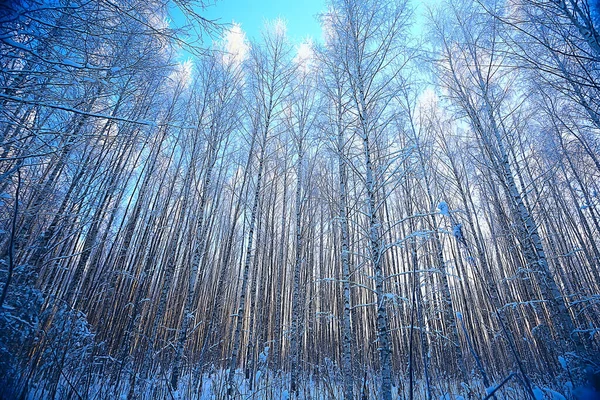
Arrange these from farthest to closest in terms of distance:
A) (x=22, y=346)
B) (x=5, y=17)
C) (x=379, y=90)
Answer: (x=379, y=90), (x=22, y=346), (x=5, y=17)

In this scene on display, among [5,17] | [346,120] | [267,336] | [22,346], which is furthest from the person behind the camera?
[267,336]

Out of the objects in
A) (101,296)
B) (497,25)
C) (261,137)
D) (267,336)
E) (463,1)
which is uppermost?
(463,1)

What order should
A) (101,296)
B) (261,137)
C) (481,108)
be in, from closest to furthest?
(101,296) → (481,108) → (261,137)

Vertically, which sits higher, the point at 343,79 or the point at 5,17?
the point at 343,79

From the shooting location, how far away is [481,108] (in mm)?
5922

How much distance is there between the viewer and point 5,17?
1710 mm

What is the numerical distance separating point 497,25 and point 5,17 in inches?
292

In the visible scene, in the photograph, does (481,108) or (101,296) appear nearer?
(101,296)

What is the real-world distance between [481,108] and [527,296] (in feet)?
14.7

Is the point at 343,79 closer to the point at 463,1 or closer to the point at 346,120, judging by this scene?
the point at 346,120

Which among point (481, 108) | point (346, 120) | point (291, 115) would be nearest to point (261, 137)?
point (291, 115)

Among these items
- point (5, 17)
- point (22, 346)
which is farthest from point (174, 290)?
point (5, 17)

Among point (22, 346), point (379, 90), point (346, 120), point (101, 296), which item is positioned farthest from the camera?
point (346, 120)

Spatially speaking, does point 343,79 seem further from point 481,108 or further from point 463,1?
point 463,1
